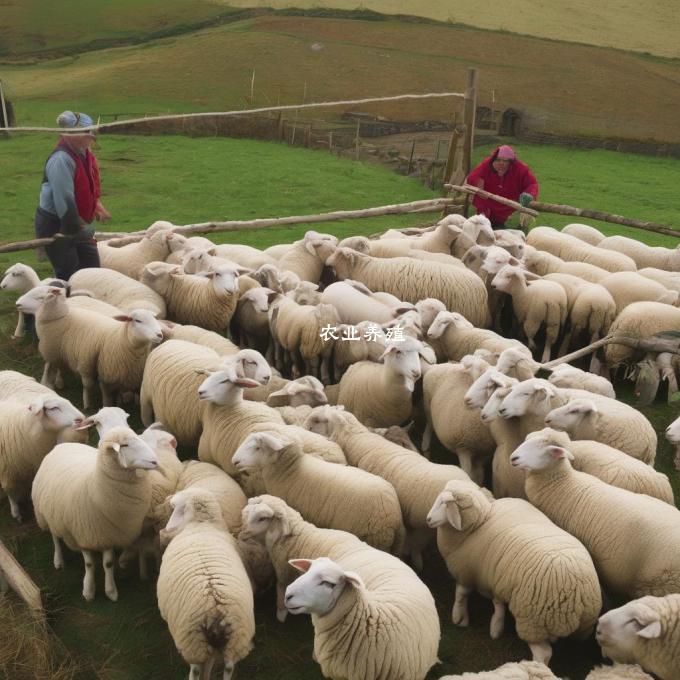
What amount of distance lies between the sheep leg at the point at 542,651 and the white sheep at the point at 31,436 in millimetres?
3172

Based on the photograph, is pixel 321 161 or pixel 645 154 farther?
pixel 645 154

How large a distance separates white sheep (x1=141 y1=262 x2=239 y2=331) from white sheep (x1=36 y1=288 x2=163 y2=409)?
923 millimetres

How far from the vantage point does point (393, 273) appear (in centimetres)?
875

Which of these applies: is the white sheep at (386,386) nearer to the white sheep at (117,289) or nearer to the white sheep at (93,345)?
the white sheep at (93,345)

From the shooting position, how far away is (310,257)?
9.22 m

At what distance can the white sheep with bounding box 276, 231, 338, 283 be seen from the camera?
911 centimetres

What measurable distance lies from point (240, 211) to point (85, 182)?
6414mm

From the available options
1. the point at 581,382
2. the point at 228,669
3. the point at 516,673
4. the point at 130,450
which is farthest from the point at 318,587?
the point at 581,382

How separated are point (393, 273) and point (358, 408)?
2389 millimetres

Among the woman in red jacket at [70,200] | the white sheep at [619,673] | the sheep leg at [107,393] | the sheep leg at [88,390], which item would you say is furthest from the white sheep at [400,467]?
the woman in red jacket at [70,200]

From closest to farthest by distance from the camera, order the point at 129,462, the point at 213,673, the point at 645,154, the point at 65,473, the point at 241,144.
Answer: the point at 213,673 → the point at 129,462 → the point at 65,473 → the point at 241,144 → the point at 645,154

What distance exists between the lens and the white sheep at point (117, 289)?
26.0 feet

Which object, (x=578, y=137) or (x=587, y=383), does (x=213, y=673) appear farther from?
(x=578, y=137)

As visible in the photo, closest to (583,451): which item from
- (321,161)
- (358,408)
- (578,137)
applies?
(358,408)
